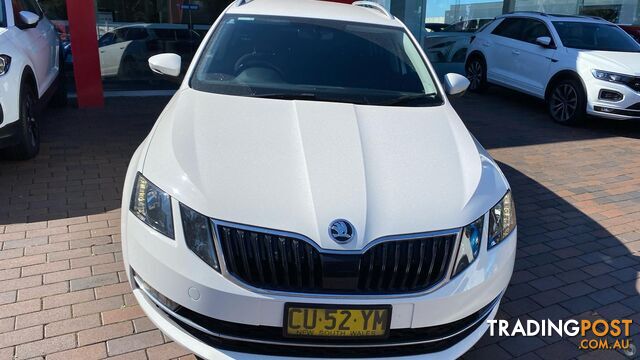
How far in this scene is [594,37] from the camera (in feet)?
28.5

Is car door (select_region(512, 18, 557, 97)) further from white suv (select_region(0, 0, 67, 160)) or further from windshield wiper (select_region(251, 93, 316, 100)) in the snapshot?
white suv (select_region(0, 0, 67, 160))

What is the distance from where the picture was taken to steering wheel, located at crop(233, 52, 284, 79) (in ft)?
11.4

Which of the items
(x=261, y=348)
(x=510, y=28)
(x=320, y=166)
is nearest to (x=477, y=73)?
(x=510, y=28)

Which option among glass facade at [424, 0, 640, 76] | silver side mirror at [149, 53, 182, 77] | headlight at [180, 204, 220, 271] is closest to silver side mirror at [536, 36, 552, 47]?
glass facade at [424, 0, 640, 76]

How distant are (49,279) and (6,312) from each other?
1.21ft

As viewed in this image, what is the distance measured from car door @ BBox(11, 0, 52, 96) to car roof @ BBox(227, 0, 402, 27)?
8.77 feet

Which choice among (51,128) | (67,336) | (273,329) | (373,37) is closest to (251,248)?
(273,329)

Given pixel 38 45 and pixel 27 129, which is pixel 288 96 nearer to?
pixel 27 129

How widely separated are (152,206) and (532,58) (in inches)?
322

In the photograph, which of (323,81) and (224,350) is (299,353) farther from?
(323,81)

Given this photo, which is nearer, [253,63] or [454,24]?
[253,63]

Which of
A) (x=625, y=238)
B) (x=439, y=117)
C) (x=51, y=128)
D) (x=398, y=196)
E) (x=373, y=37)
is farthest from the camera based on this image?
(x=51, y=128)

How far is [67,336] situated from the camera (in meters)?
2.71

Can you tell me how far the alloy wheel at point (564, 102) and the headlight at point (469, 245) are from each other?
6703 mm
